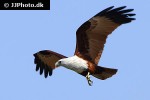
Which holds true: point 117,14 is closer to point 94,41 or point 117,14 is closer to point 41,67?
point 94,41

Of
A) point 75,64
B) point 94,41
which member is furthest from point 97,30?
point 75,64

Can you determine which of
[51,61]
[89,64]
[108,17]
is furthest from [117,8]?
[51,61]

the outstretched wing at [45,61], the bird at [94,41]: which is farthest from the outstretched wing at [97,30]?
the outstretched wing at [45,61]

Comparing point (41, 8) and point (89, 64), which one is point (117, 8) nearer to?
point (89, 64)

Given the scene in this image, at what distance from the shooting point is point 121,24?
69.1 feet

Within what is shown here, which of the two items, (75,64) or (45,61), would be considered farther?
(45,61)

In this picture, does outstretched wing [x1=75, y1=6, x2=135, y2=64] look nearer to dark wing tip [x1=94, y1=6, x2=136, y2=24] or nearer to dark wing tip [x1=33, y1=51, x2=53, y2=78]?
dark wing tip [x1=94, y1=6, x2=136, y2=24]

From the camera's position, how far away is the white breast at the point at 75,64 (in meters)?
20.8

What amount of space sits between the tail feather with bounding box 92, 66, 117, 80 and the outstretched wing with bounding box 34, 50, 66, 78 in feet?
7.07

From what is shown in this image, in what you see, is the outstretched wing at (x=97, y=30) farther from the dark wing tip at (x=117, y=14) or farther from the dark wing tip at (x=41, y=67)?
the dark wing tip at (x=41, y=67)

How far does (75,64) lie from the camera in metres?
20.9

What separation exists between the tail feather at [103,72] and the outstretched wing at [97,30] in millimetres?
296

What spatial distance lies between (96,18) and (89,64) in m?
1.32

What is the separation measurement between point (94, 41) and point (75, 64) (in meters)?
0.87
